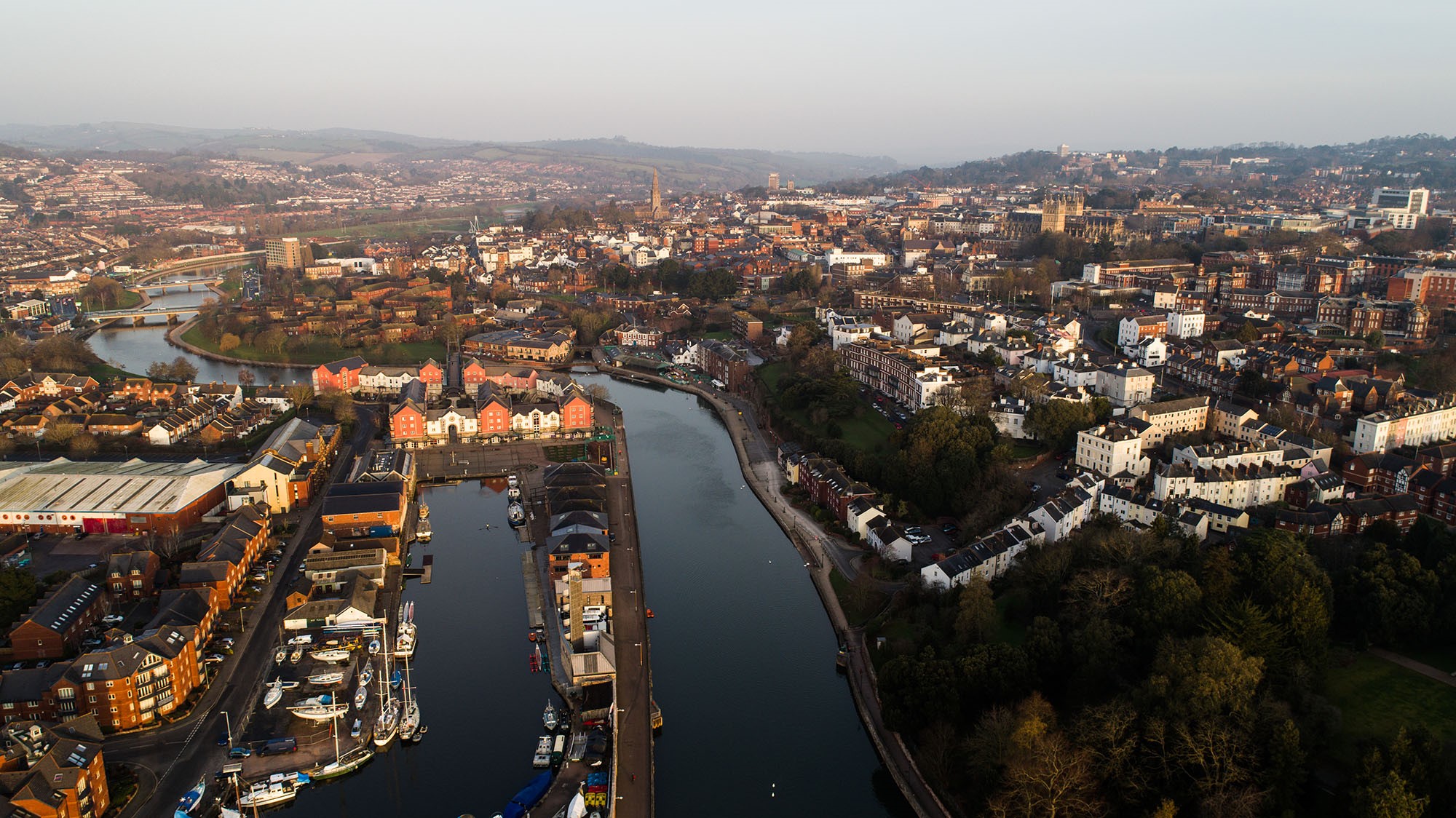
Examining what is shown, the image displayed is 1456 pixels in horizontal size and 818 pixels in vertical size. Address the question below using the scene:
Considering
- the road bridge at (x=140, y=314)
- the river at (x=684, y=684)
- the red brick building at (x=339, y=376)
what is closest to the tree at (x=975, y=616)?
the river at (x=684, y=684)

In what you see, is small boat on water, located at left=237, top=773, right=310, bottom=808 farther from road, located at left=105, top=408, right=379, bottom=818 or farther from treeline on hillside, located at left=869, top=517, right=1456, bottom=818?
treeline on hillside, located at left=869, top=517, right=1456, bottom=818

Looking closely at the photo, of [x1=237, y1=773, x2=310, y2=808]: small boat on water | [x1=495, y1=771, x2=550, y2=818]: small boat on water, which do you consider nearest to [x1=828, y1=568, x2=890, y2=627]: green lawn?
[x1=495, y1=771, x2=550, y2=818]: small boat on water

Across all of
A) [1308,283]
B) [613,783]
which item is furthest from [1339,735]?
[1308,283]

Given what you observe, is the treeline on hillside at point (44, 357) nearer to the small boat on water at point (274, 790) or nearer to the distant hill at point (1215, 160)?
the small boat on water at point (274, 790)

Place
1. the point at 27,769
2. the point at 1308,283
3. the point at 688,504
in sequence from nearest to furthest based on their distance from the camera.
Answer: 1. the point at 27,769
2. the point at 688,504
3. the point at 1308,283

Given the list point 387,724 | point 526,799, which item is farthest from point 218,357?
point 526,799

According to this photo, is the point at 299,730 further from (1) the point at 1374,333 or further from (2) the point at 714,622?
(1) the point at 1374,333
